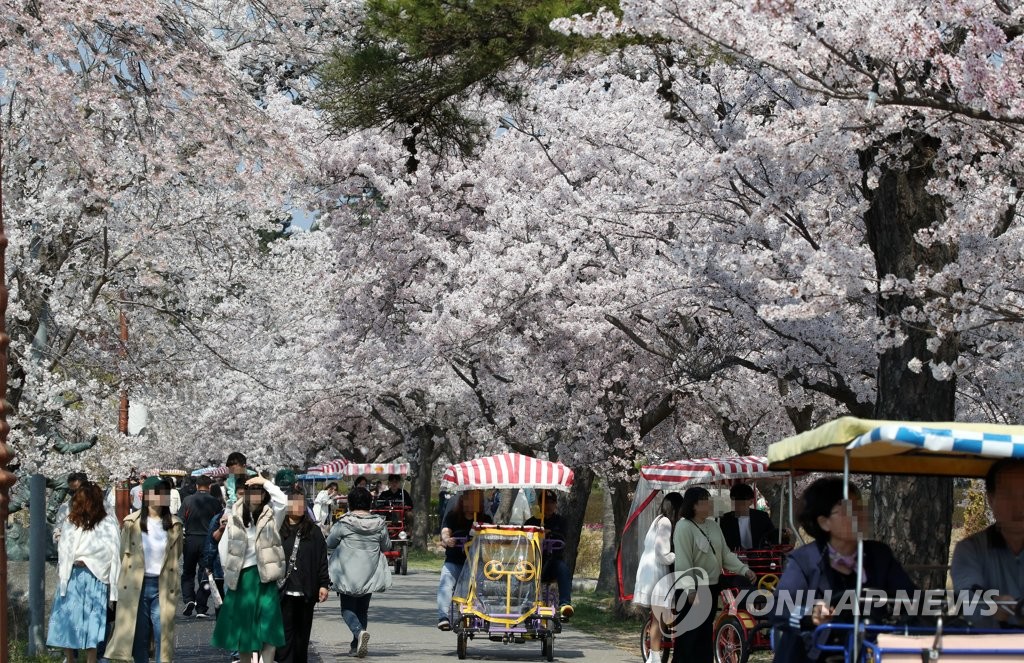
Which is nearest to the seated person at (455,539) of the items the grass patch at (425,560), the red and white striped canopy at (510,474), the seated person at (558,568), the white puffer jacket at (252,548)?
the red and white striped canopy at (510,474)

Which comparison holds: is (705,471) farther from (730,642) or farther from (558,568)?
(730,642)

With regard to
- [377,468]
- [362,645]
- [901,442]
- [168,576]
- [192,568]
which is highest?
[377,468]

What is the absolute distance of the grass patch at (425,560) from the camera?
3912 cm

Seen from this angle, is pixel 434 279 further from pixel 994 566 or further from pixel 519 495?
pixel 994 566

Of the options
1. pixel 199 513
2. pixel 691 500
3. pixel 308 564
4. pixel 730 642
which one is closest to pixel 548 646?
pixel 730 642

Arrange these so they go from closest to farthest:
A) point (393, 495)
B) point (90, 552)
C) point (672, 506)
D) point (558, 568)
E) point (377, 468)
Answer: point (90, 552) < point (672, 506) < point (558, 568) < point (393, 495) < point (377, 468)

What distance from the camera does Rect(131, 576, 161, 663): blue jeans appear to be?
13719 mm

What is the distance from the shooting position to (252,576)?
12625 millimetres

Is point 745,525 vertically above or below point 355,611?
above

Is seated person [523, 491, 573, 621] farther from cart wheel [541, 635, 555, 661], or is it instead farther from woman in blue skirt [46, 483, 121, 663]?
woman in blue skirt [46, 483, 121, 663]

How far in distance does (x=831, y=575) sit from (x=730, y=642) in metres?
7.07

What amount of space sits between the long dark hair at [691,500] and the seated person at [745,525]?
11.1 feet

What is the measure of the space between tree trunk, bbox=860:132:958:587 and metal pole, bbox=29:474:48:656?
8033 millimetres
